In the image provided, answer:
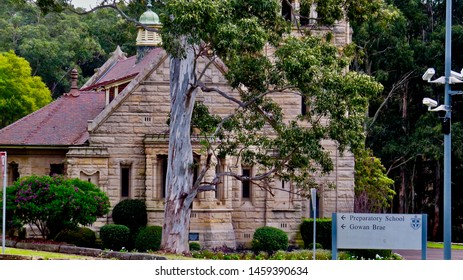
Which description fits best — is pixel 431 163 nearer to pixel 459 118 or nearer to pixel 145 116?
pixel 459 118

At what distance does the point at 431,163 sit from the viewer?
7006cm

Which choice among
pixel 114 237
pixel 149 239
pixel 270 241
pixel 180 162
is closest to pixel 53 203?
pixel 180 162

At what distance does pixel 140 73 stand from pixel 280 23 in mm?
8688

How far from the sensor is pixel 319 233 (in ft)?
158

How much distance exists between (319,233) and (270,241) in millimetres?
2274

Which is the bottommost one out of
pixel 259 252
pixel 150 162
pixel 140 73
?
pixel 259 252

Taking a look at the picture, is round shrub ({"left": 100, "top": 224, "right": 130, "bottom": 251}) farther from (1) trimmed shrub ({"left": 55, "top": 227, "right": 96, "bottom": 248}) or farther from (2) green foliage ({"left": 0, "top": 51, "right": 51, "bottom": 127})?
(2) green foliage ({"left": 0, "top": 51, "right": 51, "bottom": 127})

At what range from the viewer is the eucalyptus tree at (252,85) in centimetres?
3800

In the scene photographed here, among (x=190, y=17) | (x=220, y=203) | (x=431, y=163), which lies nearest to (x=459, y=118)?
(x=431, y=163)

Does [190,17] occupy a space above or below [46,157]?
above

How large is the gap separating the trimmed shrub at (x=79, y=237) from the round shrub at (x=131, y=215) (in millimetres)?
1240

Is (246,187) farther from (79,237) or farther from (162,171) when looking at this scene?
(79,237)

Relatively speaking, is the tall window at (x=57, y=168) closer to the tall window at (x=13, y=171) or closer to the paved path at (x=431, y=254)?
the tall window at (x=13, y=171)

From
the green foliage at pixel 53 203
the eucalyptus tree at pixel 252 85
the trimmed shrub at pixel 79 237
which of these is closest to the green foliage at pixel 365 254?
the eucalyptus tree at pixel 252 85
